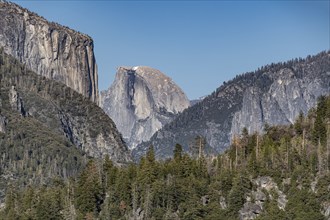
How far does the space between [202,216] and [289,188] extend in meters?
22.4

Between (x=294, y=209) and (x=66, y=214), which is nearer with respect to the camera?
(x=294, y=209)

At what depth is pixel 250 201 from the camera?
198500mm

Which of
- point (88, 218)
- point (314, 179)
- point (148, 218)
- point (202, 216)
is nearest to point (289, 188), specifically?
point (314, 179)

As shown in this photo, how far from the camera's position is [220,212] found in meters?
197

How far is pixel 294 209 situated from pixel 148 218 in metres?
35.9

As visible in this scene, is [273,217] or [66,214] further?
[66,214]

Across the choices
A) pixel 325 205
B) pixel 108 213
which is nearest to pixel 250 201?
pixel 325 205

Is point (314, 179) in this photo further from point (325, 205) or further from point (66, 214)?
point (66, 214)

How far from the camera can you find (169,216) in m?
196

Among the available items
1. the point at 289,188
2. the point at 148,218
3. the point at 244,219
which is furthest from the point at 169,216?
the point at 289,188

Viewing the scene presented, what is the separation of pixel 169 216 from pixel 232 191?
1681 cm

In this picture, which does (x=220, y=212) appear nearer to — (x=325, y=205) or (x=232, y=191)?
(x=232, y=191)

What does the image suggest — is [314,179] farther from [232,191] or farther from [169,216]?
[169,216]

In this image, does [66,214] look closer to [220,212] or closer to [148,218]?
[148,218]
